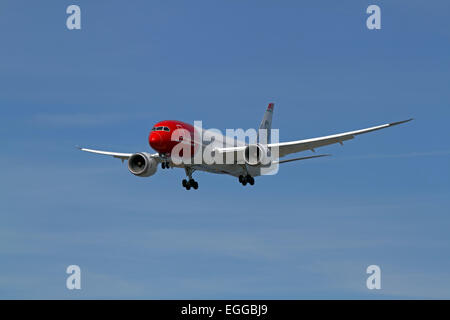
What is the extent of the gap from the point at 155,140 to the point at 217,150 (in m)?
6.90

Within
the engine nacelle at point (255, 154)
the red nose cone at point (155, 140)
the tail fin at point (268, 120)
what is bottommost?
the engine nacelle at point (255, 154)

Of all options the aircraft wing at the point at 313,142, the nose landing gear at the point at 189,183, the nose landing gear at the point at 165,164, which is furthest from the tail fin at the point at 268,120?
the nose landing gear at the point at 165,164

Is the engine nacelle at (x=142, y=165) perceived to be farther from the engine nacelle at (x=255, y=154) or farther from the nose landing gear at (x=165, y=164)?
the engine nacelle at (x=255, y=154)

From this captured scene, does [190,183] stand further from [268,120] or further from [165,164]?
[268,120]

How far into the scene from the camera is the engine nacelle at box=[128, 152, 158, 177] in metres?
58.2

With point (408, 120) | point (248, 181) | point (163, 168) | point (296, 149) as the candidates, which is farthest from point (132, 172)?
point (408, 120)

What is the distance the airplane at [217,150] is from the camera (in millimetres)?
53531

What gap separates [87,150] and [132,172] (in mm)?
10243

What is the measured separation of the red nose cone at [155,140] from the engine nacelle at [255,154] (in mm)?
7186

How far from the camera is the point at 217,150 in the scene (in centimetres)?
5812

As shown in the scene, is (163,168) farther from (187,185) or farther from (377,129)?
(377,129)

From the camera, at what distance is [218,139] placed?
5919cm

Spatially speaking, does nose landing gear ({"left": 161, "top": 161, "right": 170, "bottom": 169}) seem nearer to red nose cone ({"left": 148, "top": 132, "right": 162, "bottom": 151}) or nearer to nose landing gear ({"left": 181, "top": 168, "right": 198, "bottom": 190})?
red nose cone ({"left": 148, "top": 132, "right": 162, "bottom": 151})

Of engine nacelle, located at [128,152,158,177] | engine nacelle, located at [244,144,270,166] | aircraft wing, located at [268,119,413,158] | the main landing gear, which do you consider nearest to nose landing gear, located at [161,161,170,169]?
engine nacelle, located at [128,152,158,177]
